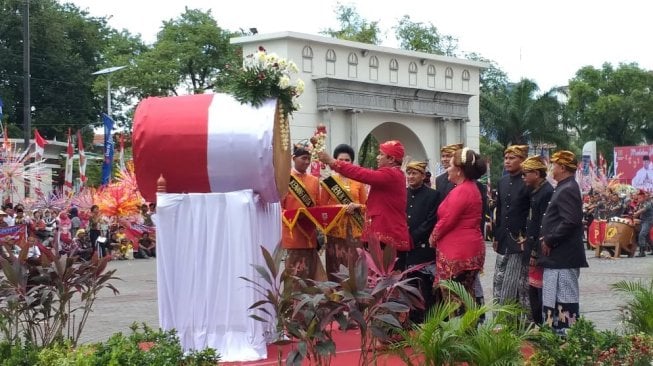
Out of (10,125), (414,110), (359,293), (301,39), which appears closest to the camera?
(359,293)

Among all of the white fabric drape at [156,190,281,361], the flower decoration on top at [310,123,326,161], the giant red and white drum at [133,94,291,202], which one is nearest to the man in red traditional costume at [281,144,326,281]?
the flower decoration on top at [310,123,326,161]

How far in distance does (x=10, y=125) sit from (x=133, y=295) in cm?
3879

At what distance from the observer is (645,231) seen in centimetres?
2284

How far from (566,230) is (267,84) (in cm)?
274

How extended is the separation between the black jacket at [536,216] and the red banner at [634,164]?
2763 cm

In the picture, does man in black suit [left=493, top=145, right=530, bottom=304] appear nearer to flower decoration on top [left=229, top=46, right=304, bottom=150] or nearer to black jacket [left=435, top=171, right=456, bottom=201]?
black jacket [left=435, top=171, right=456, bottom=201]

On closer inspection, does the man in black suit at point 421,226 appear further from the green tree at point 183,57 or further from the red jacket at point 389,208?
Answer: the green tree at point 183,57

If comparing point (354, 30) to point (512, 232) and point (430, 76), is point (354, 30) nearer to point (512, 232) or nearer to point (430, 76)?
point (430, 76)

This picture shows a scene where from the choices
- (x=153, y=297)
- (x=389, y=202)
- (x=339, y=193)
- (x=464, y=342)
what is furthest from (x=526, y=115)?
(x=464, y=342)

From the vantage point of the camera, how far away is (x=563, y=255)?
830 centimetres

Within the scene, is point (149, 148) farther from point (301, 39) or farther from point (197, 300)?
point (301, 39)

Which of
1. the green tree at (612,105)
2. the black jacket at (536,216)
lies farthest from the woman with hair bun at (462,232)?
the green tree at (612,105)

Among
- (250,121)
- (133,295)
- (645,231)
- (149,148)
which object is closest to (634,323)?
(250,121)

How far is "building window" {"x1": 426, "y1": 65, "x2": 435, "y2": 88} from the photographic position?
127 feet
